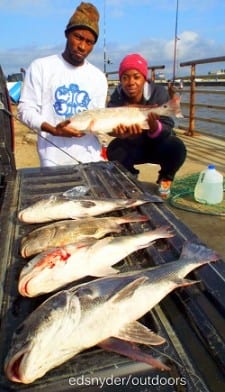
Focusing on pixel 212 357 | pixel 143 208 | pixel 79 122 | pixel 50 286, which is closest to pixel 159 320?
pixel 212 357

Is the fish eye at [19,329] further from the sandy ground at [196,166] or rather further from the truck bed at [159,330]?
the sandy ground at [196,166]

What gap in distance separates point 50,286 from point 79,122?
2.28m

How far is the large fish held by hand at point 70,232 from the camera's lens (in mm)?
1786

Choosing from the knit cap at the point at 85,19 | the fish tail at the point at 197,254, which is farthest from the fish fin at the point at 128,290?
the knit cap at the point at 85,19

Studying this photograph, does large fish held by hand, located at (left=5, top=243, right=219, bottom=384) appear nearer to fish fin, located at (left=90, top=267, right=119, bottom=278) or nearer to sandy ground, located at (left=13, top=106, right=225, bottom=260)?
fish fin, located at (left=90, top=267, right=119, bottom=278)

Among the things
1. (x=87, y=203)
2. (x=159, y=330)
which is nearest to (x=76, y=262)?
(x=159, y=330)

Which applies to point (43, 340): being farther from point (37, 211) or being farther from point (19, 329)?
point (37, 211)

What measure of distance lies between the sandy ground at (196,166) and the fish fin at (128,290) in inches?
87.8

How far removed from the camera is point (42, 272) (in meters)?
1.51

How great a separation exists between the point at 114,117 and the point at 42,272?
2620 millimetres

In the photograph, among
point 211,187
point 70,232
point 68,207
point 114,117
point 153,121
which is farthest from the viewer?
point 211,187

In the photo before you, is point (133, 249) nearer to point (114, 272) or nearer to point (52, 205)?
point (114, 272)

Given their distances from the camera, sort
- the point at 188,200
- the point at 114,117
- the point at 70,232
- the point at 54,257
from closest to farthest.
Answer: the point at 54,257 < the point at 70,232 < the point at 114,117 < the point at 188,200

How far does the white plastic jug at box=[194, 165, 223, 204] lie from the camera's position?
188 inches
